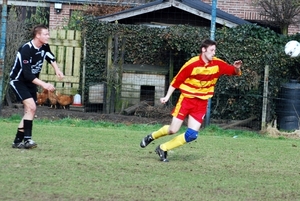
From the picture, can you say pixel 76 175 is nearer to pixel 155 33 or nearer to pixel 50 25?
pixel 155 33

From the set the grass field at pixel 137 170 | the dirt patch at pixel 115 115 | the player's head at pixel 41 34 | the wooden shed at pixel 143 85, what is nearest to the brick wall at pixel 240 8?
the wooden shed at pixel 143 85

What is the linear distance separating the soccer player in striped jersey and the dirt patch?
6.65 meters

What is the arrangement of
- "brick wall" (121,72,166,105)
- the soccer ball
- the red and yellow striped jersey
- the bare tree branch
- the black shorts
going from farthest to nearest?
1. the bare tree branch
2. "brick wall" (121,72,166,105)
3. the soccer ball
4. the black shorts
5. the red and yellow striped jersey

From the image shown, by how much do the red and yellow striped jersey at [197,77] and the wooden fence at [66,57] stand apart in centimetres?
916

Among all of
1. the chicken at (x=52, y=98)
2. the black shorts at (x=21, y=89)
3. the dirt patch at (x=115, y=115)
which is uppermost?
the black shorts at (x=21, y=89)

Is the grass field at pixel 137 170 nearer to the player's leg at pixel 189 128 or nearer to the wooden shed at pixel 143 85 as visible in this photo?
the player's leg at pixel 189 128

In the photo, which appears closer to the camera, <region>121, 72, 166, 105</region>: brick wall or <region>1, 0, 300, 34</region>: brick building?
<region>121, 72, 166, 105</region>: brick wall

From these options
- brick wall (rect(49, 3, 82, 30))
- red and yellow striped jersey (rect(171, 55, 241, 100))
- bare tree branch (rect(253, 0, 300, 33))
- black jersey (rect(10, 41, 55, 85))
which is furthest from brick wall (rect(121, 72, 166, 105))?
brick wall (rect(49, 3, 82, 30))

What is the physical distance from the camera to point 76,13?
24.1 m

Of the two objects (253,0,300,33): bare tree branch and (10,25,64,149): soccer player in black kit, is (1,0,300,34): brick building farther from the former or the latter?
(10,25,64,149): soccer player in black kit

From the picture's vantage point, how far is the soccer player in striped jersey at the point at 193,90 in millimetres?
10086

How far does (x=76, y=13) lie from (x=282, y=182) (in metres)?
16.2

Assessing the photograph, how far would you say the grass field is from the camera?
304 inches

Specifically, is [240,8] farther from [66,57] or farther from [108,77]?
[108,77]
